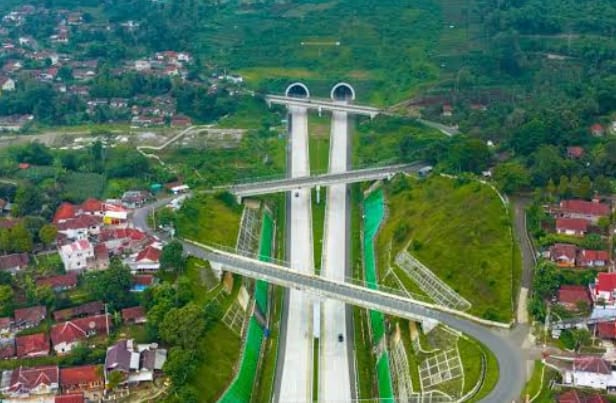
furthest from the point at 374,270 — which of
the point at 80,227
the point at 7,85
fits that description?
the point at 7,85

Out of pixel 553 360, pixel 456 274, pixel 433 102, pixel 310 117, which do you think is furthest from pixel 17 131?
pixel 553 360

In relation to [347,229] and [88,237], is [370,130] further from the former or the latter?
[88,237]

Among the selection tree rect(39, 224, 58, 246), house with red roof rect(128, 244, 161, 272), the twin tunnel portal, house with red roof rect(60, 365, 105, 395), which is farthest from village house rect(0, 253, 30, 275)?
house with red roof rect(60, 365, 105, 395)

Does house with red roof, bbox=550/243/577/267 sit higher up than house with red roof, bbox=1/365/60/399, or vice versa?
house with red roof, bbox=550/243/577/267

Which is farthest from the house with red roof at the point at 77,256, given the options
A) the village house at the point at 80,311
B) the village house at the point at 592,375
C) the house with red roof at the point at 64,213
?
the village house at the point at 592,375

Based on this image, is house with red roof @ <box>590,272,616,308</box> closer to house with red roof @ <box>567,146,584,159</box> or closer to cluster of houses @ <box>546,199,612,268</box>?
cluster of houses @ <box>546,199,612,268</box>

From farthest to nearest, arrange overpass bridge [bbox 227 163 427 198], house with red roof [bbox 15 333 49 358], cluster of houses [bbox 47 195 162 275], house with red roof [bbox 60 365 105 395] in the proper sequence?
overpass bridge [bbox 227 163 427 198] < cluster of houses [bbox 47 195 162 275] < house with red roof [bbox 15 333 49 358] < house with red roof [bbox 60 365 105 395]

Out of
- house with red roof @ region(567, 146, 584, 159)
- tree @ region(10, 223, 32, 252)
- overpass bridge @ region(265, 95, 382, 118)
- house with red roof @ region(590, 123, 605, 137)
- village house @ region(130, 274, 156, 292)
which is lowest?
village house @ region(130, 274, 156, 292)
